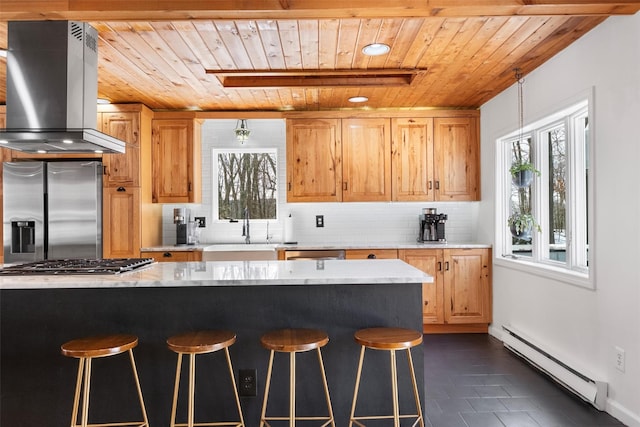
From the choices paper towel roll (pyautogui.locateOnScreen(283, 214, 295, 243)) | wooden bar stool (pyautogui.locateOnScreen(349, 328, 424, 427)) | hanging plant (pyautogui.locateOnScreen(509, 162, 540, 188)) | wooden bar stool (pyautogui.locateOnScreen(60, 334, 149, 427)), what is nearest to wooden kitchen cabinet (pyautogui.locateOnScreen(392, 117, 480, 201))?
paper towel roll (pyautogui.locateOnScreen(283, 214, 295, 243))

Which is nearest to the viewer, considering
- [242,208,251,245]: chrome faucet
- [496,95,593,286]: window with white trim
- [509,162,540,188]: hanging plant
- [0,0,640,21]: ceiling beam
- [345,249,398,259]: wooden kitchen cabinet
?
[0,0,640,21]: ceiling beam

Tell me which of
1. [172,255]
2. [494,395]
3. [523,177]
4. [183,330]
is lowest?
[494,395]

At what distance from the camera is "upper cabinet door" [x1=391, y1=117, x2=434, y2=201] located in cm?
486

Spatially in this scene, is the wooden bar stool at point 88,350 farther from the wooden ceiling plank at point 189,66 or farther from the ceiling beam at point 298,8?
the wooden ceiling plank at point 189,66

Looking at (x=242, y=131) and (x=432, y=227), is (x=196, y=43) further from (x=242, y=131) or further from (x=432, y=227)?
(x=432, y=227)

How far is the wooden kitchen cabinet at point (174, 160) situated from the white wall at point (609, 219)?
341 cm

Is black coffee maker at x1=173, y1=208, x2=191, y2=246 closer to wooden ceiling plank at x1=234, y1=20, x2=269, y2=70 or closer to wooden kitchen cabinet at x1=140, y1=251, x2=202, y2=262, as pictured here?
wooden kitchen cabinet at x1=140, y1=251, x2=202, y2=262

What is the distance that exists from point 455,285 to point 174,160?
10.6 ft

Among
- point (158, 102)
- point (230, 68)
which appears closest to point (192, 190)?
point (158, 102)

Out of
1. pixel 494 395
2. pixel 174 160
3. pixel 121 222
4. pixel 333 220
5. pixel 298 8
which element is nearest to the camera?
pixel 298 8

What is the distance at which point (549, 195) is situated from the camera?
3711 millimetres

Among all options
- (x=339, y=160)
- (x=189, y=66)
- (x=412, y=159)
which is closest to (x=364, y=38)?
(x=189, y=66)

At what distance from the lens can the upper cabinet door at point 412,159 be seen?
4.86 metres

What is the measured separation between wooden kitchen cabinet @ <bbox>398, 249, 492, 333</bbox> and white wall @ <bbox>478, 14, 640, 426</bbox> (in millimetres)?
1079
